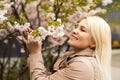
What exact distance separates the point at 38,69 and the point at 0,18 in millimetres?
887

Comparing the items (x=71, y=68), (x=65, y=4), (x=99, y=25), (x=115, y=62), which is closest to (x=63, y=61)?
(x=71, y=68)

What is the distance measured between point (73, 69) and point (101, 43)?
31cm

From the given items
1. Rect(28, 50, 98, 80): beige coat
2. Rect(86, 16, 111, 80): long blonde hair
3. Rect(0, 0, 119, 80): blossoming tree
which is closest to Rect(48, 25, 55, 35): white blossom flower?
Rect(28, 50, 98, 80): beige coat

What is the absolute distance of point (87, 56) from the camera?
3229 mm

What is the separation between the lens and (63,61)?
3.34 m

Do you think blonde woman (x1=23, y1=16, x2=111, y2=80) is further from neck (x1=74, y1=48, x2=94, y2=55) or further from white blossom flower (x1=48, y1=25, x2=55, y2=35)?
white blossom flower (x1=48, y1=25, x2=55, y2=35)

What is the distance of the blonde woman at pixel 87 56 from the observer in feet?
10.3

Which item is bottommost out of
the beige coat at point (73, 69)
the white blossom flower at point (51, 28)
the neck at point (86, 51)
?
the beige coat at point (73, 69)

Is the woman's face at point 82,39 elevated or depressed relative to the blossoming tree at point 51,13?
elevated

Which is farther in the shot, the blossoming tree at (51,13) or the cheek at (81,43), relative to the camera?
the blossoming tree at (51,13)

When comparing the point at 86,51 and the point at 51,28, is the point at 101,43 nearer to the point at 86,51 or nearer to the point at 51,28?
the point at 86,51

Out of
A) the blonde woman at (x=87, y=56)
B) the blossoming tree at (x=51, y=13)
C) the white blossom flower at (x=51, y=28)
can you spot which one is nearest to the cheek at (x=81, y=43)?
the blonde woman at (x=87, y=56)

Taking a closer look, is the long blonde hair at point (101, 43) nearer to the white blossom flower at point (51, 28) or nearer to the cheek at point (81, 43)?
the cheek at point (81, 43)

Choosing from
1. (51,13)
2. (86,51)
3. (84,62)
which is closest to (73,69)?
(84,62)
